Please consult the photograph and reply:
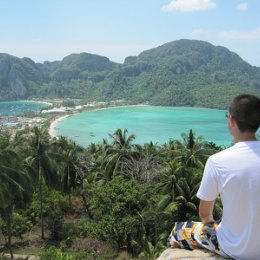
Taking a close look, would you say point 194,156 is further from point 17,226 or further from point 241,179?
point 241,179

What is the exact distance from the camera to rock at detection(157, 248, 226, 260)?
334cm

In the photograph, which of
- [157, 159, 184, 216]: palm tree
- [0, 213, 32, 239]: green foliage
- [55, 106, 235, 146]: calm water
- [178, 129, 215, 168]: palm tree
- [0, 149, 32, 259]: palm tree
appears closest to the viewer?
[0, 149, 32, 259]: palm tree

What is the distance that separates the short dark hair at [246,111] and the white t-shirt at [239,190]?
0.15 meters

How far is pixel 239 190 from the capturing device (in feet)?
8.91

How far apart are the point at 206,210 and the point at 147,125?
4029 inches

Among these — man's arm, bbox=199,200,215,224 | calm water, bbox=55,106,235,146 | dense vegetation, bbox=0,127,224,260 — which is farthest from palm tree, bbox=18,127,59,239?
calm water, bbox=55,106,235,146

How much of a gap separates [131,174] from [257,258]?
63.0ft

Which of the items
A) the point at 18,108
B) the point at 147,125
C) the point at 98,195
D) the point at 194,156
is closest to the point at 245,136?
the point at 98,195

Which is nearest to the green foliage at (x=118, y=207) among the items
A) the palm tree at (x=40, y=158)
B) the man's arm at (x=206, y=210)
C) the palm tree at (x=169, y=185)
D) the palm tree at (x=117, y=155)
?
the palm tree at (x=169, y=185)

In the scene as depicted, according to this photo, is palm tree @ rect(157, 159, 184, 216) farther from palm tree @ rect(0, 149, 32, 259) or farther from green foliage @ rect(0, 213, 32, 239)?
green foliage @ rect(0, 213, 32, 239)

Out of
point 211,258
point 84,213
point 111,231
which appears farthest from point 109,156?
point 211,258

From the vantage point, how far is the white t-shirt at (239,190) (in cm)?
268

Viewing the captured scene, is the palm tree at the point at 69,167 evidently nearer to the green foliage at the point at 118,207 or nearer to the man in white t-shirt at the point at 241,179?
the green foliage at the point at 118,207

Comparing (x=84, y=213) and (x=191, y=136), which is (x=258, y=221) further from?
(x=84, y=213)
